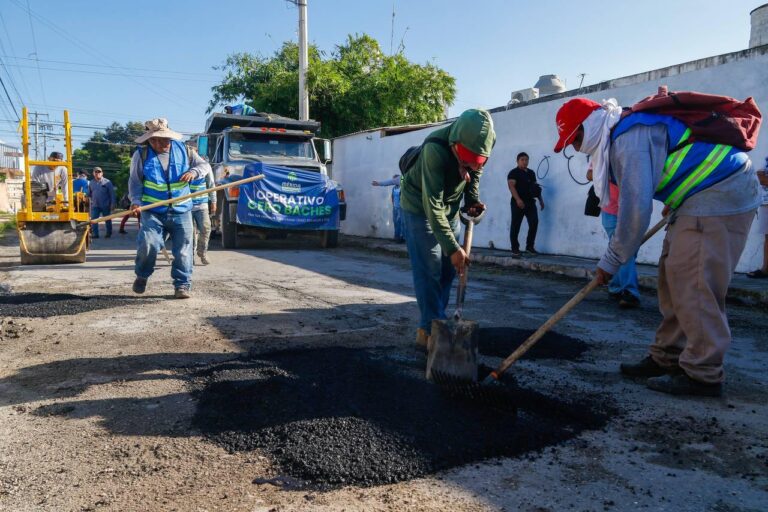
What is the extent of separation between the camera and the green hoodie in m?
3.46

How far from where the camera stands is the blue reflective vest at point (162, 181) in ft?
19.8

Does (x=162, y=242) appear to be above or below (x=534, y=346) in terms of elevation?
above

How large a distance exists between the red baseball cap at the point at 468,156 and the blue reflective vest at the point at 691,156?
28.8 inches

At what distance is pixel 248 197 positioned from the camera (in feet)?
40.8

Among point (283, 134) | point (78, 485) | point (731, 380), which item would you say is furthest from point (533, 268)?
point (78, 485)

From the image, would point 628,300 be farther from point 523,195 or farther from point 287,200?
point 287,200

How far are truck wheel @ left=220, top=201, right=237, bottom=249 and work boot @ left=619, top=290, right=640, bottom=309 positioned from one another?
8.63 metres

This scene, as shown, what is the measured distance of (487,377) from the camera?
10.9 feet

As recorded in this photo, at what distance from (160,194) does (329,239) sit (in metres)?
7.78

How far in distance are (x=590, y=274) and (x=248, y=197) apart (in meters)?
7.14

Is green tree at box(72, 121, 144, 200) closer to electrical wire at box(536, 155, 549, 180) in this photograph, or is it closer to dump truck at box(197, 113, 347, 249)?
dump truck at box(197, 113, 347, 249)

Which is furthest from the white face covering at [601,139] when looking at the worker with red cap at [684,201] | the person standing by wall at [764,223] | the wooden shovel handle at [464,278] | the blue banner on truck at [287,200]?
the blue banner on truck at [287,200]

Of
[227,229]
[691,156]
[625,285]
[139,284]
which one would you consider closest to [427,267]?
[691,156]

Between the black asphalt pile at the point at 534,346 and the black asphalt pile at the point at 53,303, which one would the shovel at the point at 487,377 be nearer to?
the black asphalt pile at the point at 534,346
